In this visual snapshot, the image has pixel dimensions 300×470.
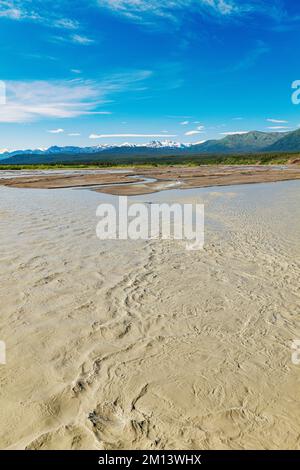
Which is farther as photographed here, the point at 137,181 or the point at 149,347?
the point at 137,181

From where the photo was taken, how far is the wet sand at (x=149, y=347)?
4340 mm

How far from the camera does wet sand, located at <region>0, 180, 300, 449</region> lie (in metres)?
4.34

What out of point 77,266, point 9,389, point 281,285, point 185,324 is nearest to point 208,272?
point 281,285

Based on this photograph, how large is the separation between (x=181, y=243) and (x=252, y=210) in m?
9.65

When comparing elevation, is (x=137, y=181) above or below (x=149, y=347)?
above

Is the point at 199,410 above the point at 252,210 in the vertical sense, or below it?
below

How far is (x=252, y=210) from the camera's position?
69.6 feet

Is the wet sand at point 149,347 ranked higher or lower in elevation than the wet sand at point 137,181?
lower

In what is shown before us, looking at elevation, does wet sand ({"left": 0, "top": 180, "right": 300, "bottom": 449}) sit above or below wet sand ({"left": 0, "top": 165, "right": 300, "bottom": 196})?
below

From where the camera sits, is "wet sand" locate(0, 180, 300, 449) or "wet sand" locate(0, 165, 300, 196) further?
"wet sand" locate(0, 165, 300, 196)

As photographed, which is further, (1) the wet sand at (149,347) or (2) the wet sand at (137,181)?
(2) the wet sand at (137,181)

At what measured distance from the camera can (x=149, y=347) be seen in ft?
20.2
